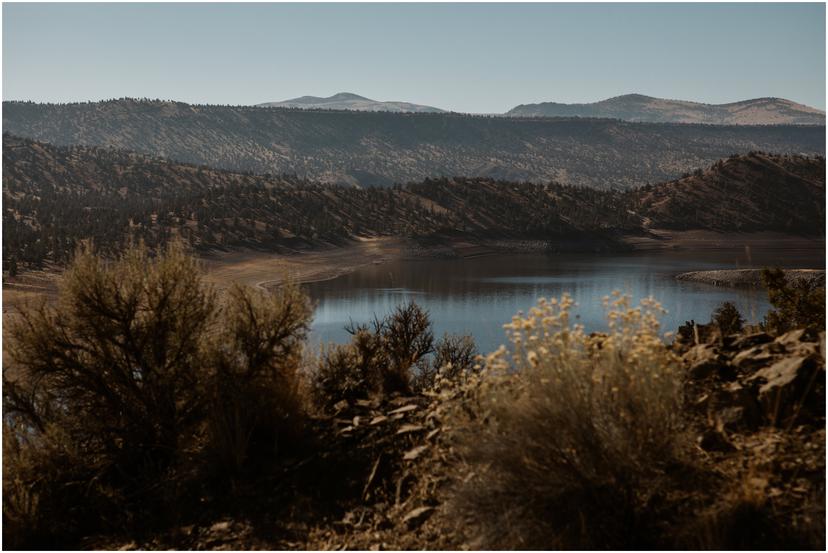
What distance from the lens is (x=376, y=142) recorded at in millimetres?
173750

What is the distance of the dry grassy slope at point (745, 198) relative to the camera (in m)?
72.6

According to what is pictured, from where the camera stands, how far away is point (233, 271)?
47969mm

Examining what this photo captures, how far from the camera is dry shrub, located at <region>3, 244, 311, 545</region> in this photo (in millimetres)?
7535

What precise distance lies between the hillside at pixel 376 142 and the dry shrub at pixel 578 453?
127656 millimetres

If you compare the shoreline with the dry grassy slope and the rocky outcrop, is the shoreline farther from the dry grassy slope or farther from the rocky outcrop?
the rocky outcrop

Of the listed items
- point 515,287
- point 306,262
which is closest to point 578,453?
point 515,287

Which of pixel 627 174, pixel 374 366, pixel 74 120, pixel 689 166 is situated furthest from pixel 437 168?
pixel 374 366

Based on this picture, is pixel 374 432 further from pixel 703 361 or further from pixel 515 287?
pixel 515 287

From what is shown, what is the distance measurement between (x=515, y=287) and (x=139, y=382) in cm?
3612

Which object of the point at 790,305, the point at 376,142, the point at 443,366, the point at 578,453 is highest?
the point at 376,142

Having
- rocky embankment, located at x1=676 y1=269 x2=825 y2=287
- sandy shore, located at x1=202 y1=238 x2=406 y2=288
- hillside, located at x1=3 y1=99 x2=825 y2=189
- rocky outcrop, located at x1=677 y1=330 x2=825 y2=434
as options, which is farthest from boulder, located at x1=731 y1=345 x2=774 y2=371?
hillside, located at x1=3 y1=99 x2=825 y2=189

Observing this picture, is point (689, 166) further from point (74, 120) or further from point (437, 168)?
point (74, 120)

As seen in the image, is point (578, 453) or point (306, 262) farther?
point (306, 262)

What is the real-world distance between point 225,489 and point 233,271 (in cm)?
4176
